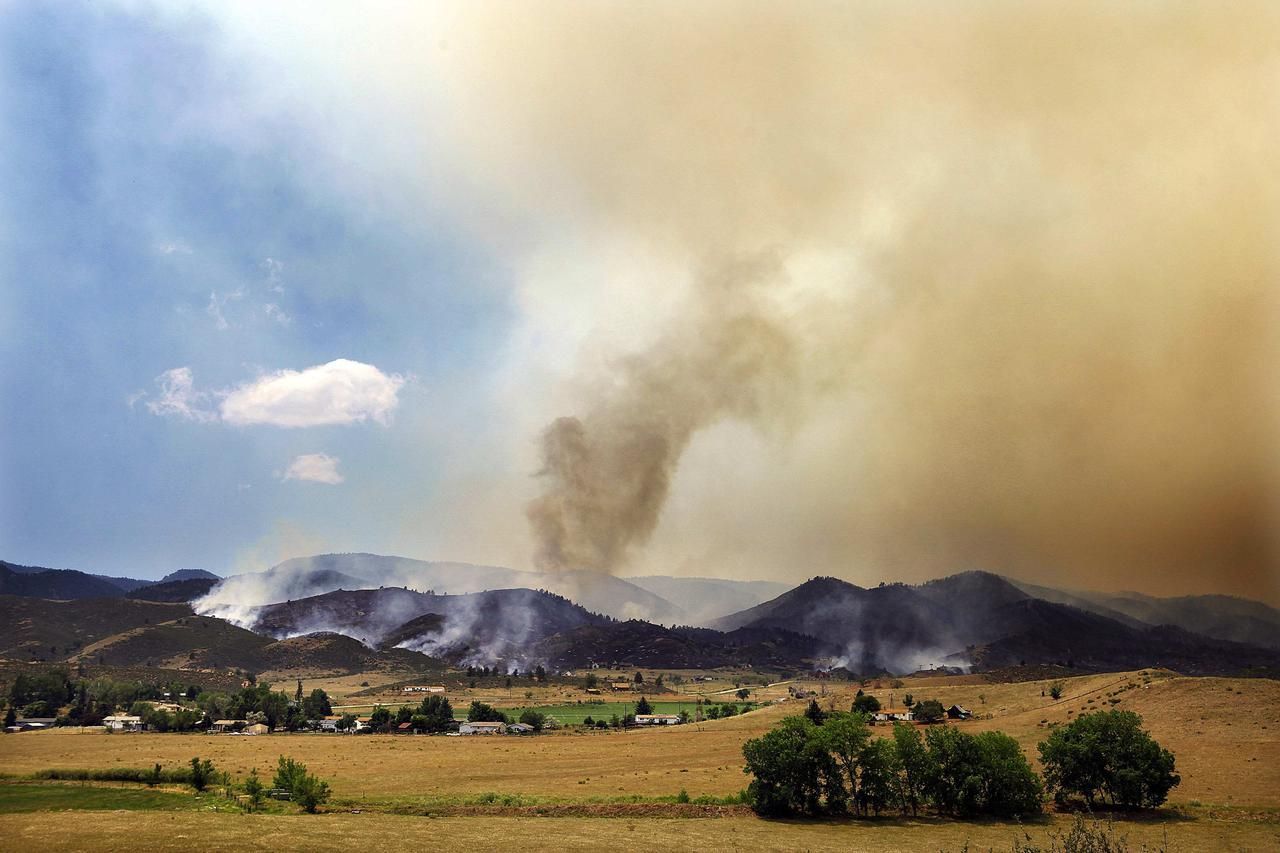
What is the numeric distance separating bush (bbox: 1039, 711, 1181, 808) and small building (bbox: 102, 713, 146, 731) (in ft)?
603

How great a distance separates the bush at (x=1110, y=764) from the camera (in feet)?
259

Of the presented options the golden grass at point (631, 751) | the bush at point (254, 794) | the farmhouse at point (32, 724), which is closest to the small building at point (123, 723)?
the farmhouse at point (32, 724)

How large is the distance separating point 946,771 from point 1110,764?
16.9 metres

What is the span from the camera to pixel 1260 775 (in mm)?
92625

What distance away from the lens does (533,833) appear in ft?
224

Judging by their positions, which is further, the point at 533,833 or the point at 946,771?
the point at 946,771

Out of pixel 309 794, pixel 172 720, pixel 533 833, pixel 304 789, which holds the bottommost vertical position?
pixel 533 833

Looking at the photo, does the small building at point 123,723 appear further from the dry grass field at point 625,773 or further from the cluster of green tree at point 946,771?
the cluster of green tree at point 946,771

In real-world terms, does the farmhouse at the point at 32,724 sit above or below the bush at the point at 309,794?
below

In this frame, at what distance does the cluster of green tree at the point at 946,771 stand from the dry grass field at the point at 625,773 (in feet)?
12.6

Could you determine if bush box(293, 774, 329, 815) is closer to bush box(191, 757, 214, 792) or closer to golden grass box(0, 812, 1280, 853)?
golden grass box(0, 812, 1280, 853)

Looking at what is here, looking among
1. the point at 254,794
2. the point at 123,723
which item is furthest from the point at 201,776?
the point at 123,723

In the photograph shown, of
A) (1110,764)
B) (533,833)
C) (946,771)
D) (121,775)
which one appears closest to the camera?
(533,833)

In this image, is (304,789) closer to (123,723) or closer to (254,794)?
(254,794)
